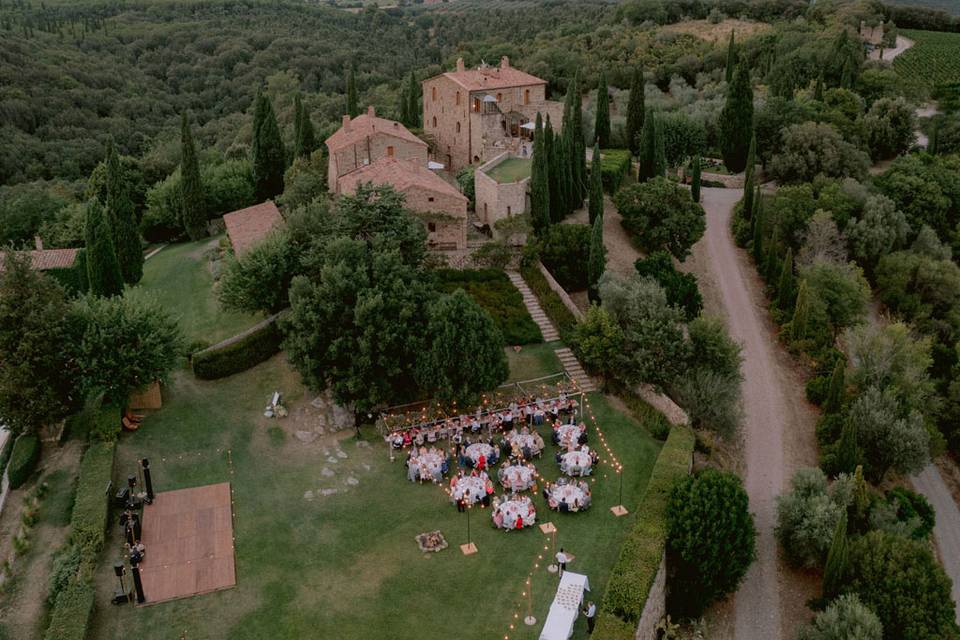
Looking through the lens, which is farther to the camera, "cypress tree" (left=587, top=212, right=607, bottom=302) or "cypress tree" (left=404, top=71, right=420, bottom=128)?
"cypress tree" (left=404, top=71, right=420, bottom=128)

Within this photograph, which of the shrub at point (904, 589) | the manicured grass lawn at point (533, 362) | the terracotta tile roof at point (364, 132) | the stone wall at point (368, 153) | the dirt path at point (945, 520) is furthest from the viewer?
the terracotta tile roof at point (364, 132)

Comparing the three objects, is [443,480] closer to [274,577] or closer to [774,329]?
[274,577]

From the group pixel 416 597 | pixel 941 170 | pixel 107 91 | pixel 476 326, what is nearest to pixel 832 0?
pixel 941 170

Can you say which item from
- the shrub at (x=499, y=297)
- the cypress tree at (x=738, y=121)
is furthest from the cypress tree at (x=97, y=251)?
the cypress tree at (x=738, y=121)

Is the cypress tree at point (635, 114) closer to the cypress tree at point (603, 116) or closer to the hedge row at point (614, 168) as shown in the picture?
the cypress tree at point (603, 116)

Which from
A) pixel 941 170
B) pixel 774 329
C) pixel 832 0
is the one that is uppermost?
pixel 832 0

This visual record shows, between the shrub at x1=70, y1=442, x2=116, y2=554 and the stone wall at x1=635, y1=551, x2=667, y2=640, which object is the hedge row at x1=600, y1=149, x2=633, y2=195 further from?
the shrub at x1=70, y1=442, x2=116, y2=554

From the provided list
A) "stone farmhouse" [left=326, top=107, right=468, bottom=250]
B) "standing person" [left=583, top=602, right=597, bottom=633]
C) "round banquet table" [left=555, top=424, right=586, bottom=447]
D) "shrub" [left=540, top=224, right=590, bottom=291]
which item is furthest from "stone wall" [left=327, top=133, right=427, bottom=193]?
"standing person" [left=583, top=602, right=597, bottom=633]
